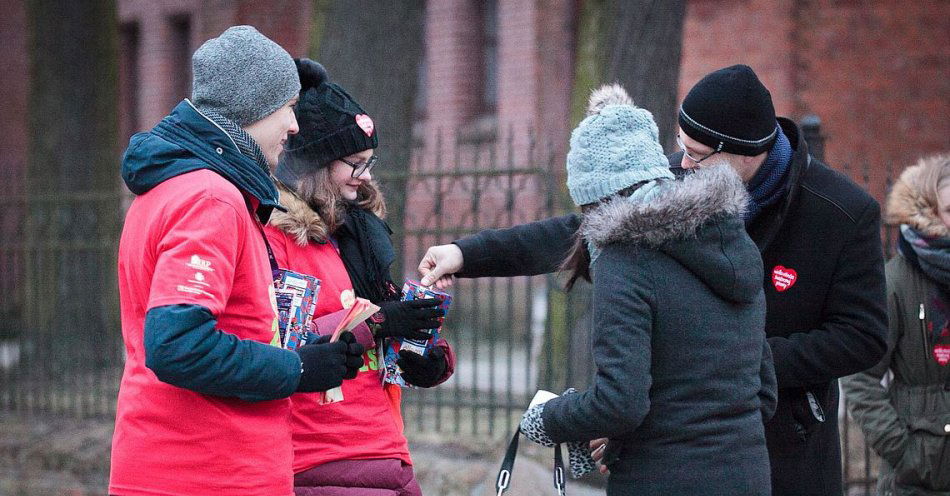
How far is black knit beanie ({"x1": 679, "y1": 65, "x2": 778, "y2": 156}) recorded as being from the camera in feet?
8.93

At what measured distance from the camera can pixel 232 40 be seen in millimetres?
2471

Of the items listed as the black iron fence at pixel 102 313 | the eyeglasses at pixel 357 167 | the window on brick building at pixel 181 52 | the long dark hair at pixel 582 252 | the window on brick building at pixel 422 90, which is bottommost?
the black iron fence at pixel 102 313

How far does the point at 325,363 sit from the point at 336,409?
1.13 ft

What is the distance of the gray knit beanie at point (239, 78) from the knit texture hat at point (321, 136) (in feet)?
1.08

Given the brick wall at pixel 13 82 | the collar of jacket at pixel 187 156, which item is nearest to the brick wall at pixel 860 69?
the collar of jacket at pixel 187 156

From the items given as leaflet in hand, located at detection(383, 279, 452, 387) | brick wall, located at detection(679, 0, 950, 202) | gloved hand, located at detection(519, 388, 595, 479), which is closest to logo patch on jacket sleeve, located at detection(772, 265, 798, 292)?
gloved hand, located at detection(519, 388, 595, 479)

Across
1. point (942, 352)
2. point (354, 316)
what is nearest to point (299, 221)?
point (354, 316)

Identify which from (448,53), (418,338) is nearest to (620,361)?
(418,338)

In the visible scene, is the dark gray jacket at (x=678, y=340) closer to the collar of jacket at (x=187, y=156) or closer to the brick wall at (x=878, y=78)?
the collar of jacket at (x=187, y=156)

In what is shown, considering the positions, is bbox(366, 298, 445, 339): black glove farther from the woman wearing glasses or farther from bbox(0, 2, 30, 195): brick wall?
bbox(0, 2, 30, 195): brick wall

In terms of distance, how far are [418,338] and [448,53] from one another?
9027 mm

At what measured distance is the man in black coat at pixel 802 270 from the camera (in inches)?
111

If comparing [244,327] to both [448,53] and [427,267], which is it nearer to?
[427,267]

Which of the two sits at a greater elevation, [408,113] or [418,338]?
[408,113]
